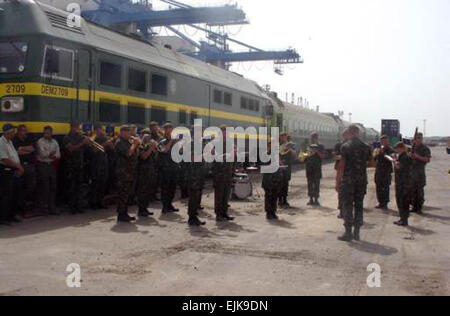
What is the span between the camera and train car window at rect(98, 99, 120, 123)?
11.4m

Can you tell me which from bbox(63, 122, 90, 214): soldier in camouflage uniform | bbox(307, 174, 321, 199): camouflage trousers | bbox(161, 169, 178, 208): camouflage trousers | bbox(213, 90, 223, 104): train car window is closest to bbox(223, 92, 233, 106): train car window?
bbox(213, 90, 223, 104): train car window

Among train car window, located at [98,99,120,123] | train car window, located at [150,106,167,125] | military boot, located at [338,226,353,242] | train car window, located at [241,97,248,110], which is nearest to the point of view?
military boot, located at [338,226,353,242]

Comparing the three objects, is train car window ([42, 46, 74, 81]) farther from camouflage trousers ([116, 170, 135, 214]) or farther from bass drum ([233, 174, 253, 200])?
bass drum ([233, 174, 253, 200])

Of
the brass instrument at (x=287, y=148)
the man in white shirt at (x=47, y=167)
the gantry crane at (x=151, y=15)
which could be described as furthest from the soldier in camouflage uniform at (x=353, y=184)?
the gantry crane at (x=151, y=15)

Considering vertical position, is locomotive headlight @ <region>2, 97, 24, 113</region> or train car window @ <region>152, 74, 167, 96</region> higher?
train car window @ <region>152, 74, 167, 96</region>

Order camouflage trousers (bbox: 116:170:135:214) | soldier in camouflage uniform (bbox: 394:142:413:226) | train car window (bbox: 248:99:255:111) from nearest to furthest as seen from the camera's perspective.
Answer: camouflage trousers (bbox: 116:170:135:214), soldier in camouflage uniform (bbox: 394:142:413:226), train car window (bbox: 248:99:255:111)

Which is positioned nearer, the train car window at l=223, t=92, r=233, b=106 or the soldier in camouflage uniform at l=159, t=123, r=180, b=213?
the soldier in camouflage uniform at l=159, t=123, r=180, b=213

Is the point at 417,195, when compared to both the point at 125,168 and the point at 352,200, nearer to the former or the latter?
the point at 352,200

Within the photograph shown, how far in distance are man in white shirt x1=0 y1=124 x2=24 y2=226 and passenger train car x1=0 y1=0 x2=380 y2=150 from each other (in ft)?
2.38

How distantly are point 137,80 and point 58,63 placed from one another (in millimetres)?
3004

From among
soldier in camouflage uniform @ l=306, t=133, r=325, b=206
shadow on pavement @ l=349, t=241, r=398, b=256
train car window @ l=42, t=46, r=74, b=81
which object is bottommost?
shadow on pavement @ l=349, t=241, r=398, b=256

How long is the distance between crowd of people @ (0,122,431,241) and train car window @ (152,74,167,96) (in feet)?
6.97

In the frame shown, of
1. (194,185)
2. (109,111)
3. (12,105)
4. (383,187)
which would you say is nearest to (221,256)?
(194,185)
